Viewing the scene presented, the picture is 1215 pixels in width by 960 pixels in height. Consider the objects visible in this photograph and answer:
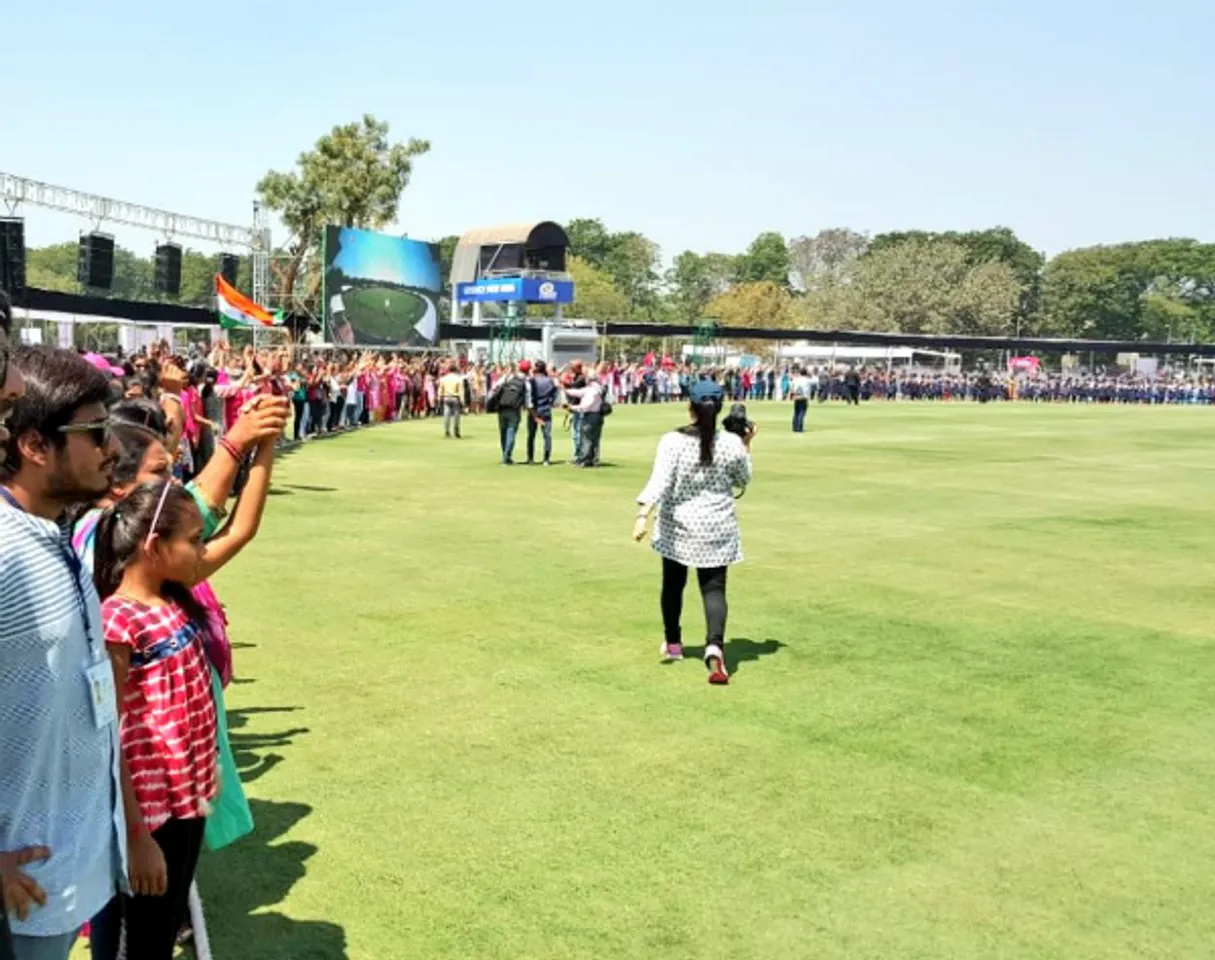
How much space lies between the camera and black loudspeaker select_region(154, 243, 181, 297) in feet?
105

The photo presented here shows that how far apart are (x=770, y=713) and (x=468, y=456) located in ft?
49.9

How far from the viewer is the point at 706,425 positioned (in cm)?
730

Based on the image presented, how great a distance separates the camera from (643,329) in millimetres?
58938

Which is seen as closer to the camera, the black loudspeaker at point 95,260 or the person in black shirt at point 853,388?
the black loudspeaker at point 95,260

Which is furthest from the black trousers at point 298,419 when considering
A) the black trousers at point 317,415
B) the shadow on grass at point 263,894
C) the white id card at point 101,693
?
the white id card at point 101,693

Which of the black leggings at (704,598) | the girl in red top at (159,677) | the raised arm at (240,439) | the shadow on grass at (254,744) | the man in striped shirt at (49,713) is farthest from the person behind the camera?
the black leggings at (704,598)

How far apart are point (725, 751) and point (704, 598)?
1514 mm

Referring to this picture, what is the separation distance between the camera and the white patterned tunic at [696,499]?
7242 mm

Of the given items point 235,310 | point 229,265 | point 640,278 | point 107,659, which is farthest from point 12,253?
point 640,278

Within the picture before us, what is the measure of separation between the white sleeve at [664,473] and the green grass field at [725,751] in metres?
1.01

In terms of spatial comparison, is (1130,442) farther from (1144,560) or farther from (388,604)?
(388,604)

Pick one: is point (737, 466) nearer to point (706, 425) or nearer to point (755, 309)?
point (706, 425)

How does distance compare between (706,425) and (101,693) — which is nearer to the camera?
(101,693)

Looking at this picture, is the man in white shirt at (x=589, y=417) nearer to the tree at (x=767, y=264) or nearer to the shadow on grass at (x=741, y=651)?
the shadow on grass at (x=741, y=651)
